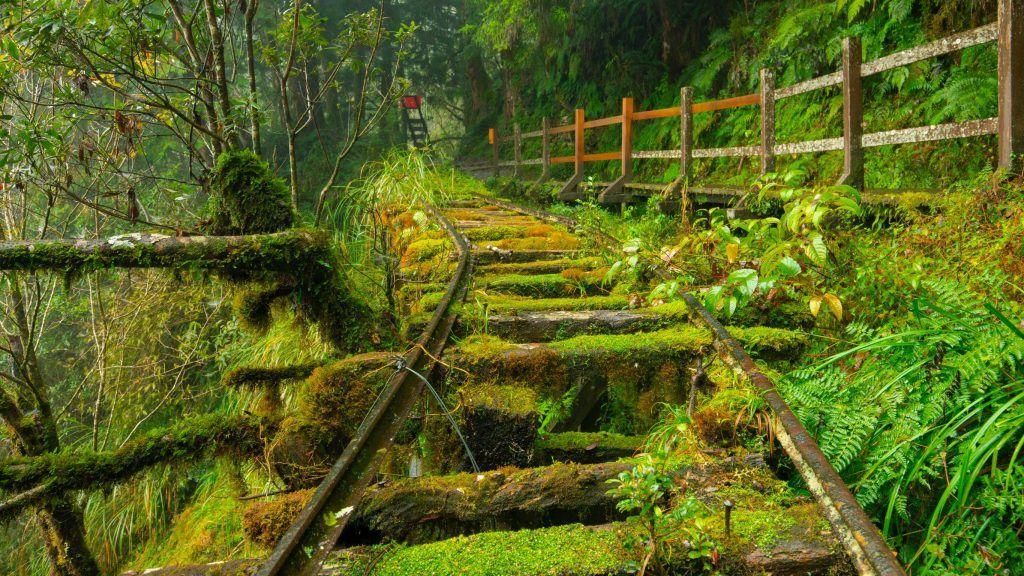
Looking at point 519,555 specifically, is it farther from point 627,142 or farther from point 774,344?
point 627,142

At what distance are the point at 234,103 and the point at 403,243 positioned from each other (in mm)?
1825

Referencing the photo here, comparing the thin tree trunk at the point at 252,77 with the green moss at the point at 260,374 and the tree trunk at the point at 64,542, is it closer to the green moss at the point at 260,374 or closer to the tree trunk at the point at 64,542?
the green moss at the point at 260,374

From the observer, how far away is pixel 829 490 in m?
1.59

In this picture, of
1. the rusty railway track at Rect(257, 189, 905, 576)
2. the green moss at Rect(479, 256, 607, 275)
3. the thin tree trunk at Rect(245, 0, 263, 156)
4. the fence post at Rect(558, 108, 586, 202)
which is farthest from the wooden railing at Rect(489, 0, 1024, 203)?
the thin tree trunk at Rect(245, 0, 263, 156)

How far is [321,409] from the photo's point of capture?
2426 millimetres

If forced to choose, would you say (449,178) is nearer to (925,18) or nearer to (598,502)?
(925,18)

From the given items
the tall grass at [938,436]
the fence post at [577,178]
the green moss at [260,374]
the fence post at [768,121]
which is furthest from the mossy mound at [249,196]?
the fence post at [577,178]

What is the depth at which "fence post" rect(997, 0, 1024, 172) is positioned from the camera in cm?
415

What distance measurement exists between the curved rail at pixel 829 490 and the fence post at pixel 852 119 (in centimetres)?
390

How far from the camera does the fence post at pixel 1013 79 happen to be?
4148mm

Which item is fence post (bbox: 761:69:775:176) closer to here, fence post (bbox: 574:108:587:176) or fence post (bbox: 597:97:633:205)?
fence post (bbox: 597:97:633:205)

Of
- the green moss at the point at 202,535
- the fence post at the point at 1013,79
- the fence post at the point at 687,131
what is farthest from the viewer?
the fence post at the point at 687,131

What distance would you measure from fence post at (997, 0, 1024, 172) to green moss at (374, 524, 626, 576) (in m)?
4.07

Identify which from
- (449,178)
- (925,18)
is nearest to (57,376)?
(449,178)
